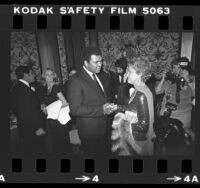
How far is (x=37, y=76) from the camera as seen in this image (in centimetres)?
1862

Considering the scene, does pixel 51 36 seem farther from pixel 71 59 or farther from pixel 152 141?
pixel 152 141

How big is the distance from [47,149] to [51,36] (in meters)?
1.23

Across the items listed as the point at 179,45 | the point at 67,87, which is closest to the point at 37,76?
the point at 67,87

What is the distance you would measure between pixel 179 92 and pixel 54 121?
4.61 ft

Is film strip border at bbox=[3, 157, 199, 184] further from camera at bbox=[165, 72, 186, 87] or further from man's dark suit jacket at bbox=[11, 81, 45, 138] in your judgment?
camera at bbox=[165, 72, 186, 87]

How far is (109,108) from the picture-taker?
18578 mm

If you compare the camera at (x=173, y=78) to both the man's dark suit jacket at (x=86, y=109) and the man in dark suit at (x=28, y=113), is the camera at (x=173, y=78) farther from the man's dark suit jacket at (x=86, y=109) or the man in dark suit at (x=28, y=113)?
the man in dark suit at (x=28, y=113)

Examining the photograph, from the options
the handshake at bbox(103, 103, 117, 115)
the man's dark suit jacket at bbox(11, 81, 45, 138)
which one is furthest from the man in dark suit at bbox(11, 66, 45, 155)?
the handshake at bbox(103, 103, 117, 115)

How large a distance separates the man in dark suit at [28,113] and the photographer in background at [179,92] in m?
1.34

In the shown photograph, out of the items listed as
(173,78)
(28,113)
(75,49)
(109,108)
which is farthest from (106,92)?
(28,113)

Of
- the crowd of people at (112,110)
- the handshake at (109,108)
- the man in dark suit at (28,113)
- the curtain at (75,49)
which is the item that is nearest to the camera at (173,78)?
the crowd of people at (112,110)

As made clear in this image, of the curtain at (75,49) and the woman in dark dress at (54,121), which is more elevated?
the curtain at (75,49)

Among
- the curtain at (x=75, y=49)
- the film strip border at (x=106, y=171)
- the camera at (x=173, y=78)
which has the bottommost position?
the film strip border at (x=106, y=171)

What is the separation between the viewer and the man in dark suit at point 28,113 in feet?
61.1
